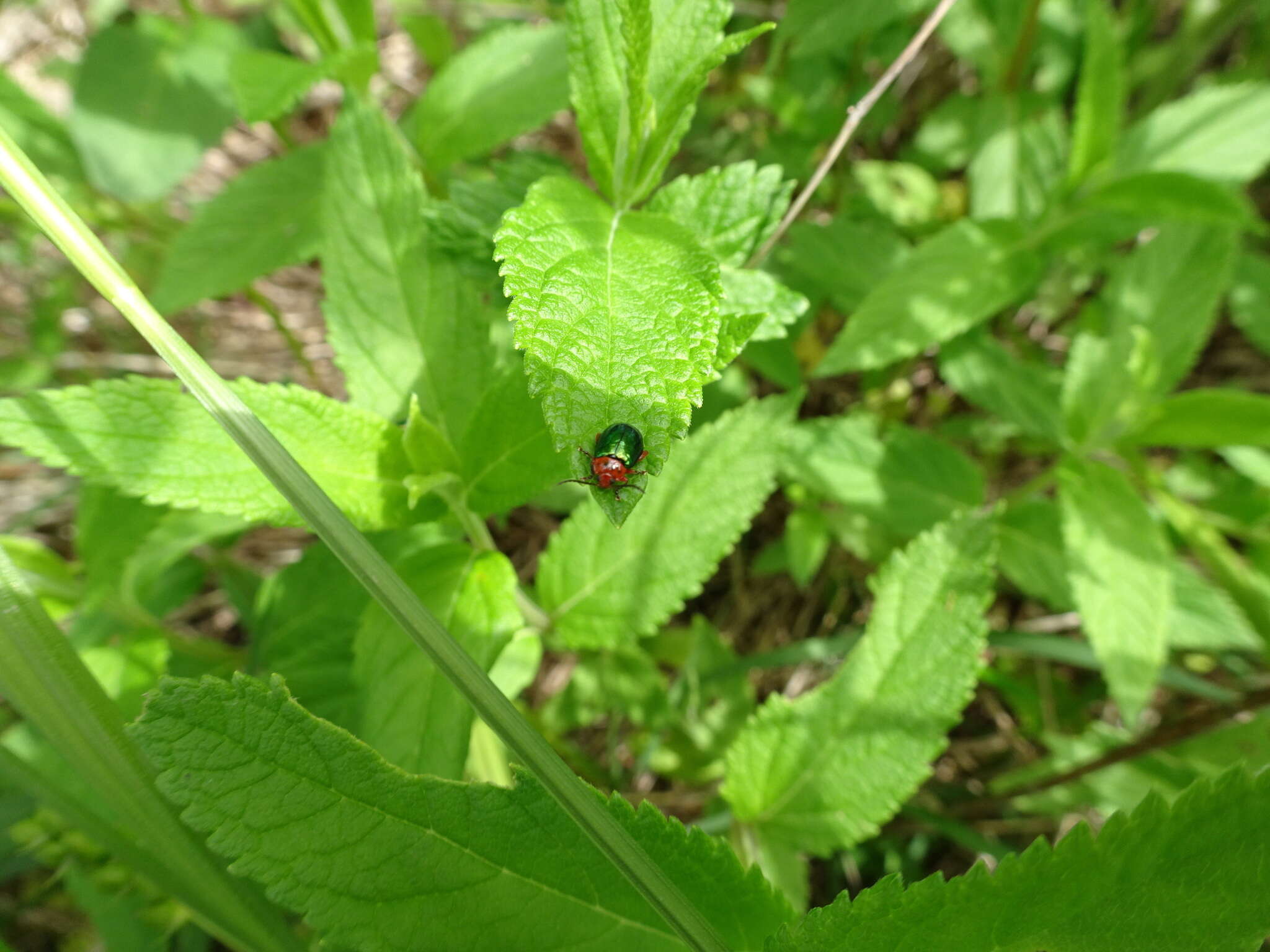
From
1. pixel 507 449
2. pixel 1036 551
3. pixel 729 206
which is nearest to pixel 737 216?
pixel 729 206

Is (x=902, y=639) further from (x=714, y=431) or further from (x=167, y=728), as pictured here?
(x=167, y=728)

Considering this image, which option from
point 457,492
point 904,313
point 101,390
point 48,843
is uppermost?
point 101,390

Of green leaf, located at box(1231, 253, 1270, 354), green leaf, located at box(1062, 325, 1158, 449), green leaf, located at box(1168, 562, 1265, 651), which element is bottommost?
green leaf, located at box(1168, 562, 1265, 651)

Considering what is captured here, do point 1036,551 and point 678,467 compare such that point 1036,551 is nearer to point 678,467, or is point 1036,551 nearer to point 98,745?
point 678,467

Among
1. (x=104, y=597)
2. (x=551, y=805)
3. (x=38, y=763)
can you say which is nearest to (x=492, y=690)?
(x=551, y=805)

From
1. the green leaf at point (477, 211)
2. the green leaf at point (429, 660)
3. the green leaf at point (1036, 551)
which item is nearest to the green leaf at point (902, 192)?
the green leaf at point (1036, 551)

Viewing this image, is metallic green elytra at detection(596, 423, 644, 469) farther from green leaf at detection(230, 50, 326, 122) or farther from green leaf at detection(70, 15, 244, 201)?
green leaf at detection(70, 15, 244, 201)

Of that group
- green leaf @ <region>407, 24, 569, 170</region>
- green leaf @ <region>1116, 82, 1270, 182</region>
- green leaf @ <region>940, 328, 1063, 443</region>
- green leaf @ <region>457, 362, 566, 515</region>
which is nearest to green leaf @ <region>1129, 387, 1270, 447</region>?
green leaf @ <region>940, 328, 1063, 443</region>
